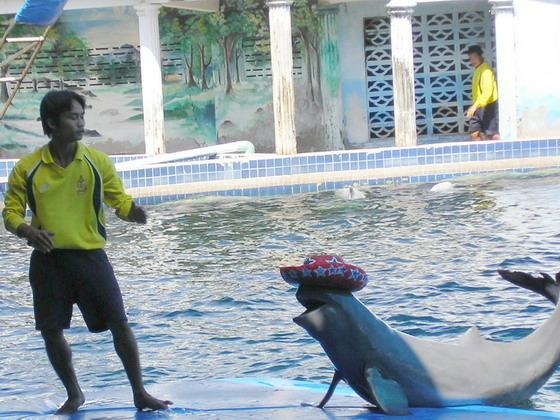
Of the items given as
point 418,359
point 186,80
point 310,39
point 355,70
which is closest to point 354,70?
point 355,70

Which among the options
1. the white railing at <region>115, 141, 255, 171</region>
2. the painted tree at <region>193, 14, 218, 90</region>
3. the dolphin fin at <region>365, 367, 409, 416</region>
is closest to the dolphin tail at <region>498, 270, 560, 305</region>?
the dolphin fin at <region>365, 367, 409, 416</region>

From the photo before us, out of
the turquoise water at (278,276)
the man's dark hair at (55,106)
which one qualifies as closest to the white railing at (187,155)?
the turquoise water at (278,276)

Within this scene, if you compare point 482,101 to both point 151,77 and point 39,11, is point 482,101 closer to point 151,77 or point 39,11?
point 151,77

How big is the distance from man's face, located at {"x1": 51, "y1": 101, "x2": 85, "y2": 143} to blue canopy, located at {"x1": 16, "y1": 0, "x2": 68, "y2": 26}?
8975 mm

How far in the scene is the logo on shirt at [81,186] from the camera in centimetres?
560

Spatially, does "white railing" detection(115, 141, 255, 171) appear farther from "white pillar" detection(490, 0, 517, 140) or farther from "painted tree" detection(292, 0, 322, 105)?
"white pillar" detection(490, 0, 517, 140)

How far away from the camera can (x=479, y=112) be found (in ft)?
62.8

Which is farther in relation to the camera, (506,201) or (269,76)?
(269,76)

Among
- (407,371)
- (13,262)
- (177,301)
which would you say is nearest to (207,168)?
(13,262)

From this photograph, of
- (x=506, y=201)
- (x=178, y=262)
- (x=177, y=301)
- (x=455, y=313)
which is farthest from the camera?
(x=506, y=201)

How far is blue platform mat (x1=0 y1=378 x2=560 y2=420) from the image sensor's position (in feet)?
18.3

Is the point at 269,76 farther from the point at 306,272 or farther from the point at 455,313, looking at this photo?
the point at 306,272

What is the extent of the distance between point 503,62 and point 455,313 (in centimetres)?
1036

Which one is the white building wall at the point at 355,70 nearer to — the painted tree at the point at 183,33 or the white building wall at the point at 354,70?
the white building wall at the point at 354,70
